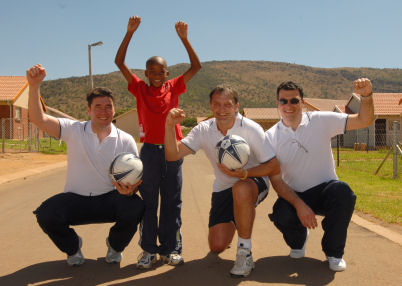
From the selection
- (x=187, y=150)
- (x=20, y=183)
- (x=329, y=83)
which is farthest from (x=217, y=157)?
(x=329, y=83)

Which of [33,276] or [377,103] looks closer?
[33,276]

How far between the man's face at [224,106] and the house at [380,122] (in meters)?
26.9

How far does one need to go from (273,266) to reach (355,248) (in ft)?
3.78

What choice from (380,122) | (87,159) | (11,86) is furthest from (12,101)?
(87,159)

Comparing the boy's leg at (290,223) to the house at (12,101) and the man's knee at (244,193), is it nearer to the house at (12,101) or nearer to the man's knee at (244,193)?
the man's knee at (244,193)

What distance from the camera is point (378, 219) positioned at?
20.4ft

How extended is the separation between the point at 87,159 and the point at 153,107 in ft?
2.85

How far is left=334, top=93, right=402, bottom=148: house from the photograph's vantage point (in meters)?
30.1

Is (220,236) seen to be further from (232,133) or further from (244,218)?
(232,133)

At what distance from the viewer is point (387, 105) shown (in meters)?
31.8

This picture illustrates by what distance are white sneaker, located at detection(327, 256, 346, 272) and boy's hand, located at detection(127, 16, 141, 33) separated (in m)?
3.19

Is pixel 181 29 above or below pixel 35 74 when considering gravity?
above

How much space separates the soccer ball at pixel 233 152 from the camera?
3.90m

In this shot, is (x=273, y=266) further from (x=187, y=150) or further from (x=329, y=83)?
(x=329, y=83)
